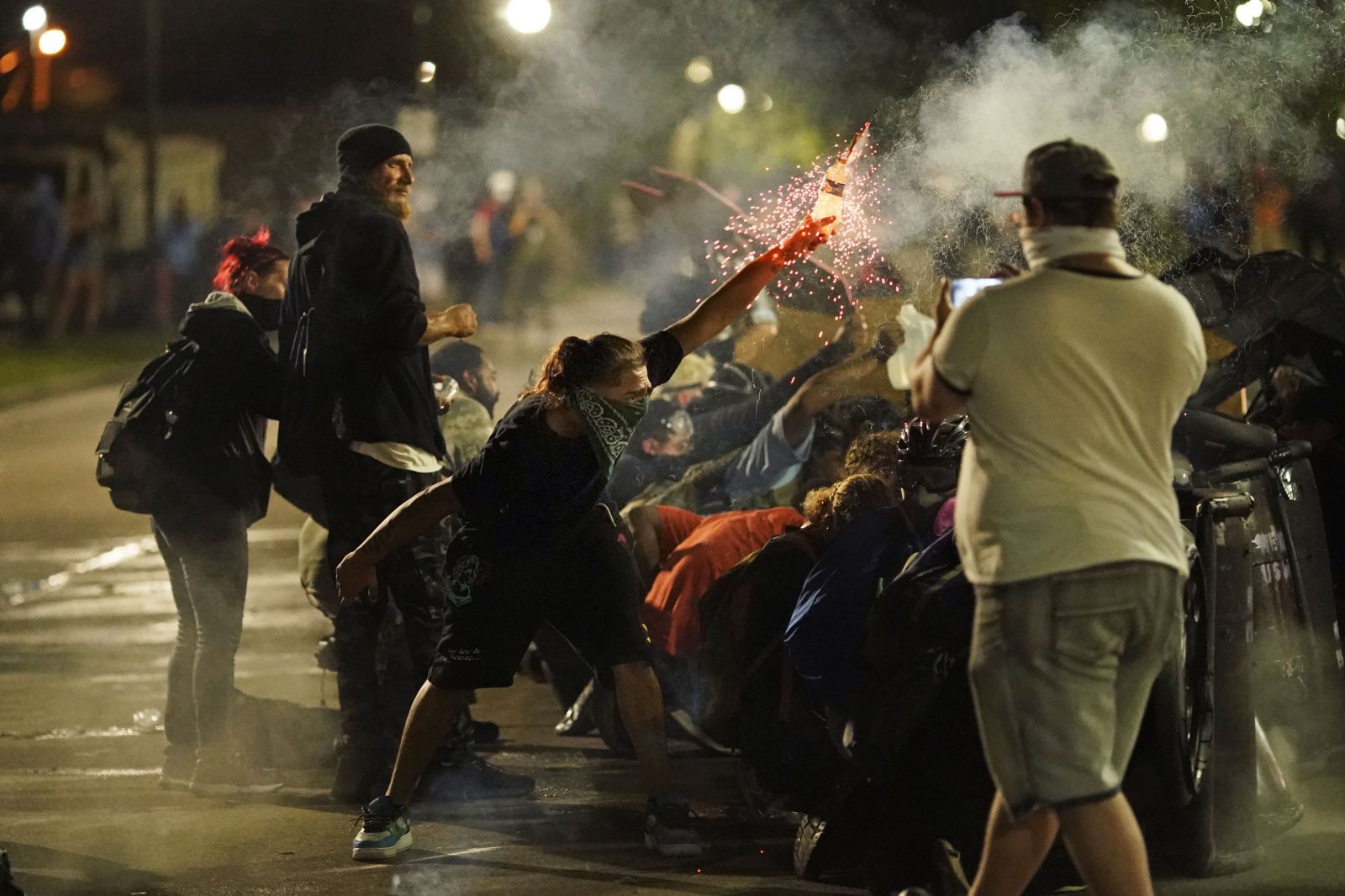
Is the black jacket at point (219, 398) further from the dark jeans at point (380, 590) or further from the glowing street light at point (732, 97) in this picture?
the glowing street light at point (732, 97)

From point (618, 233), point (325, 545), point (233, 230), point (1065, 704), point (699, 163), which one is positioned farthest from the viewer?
point (618, 233)

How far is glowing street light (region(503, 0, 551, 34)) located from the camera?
8172 mm

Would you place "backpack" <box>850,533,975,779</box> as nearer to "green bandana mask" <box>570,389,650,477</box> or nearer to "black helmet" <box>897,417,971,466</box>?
"black helmet" <box>897,417,971,466</box>

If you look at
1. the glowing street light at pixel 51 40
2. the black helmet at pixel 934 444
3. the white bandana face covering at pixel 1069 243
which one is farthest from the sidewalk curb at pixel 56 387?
the white bandana face covering at pixel 1069 243

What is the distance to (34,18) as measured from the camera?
83.1 feet

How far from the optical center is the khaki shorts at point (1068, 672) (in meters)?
3.71

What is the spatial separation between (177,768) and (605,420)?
231cm

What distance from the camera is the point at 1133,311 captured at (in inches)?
147

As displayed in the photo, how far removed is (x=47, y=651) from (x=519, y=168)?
3.24m

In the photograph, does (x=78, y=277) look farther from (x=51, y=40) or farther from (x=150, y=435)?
(x=150, y=435)

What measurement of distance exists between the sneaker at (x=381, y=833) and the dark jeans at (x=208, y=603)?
49.8 inches

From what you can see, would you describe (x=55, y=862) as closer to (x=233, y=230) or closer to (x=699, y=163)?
(x=233, y=230)

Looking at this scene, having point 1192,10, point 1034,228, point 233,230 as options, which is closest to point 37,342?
point 233,230

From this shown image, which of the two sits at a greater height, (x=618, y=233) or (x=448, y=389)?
(x=618, y=233)
